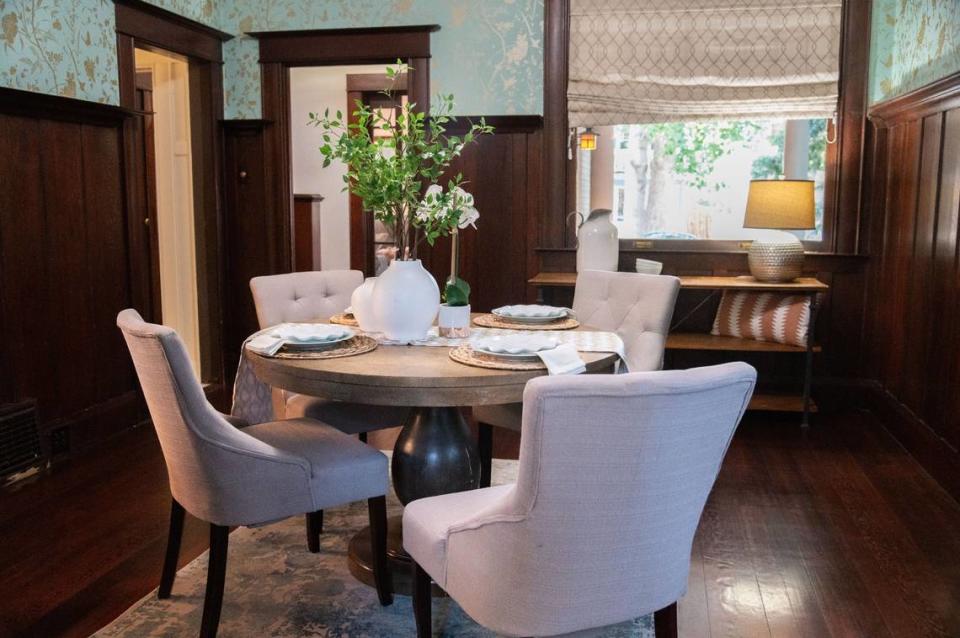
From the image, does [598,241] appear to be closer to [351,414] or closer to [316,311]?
[316,311]

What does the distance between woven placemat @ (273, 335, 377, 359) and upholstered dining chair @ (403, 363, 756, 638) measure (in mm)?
741

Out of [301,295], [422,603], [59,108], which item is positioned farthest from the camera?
[59,108]

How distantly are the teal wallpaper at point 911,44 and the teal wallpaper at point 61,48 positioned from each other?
367cm

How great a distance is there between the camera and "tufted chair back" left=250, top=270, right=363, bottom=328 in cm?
317

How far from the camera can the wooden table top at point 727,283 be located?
14.3ft

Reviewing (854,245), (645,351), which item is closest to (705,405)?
(645,351)

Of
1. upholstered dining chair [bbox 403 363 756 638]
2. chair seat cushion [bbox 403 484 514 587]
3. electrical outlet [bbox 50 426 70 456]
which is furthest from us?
electrical outlet [bbox 50 426 70 456]

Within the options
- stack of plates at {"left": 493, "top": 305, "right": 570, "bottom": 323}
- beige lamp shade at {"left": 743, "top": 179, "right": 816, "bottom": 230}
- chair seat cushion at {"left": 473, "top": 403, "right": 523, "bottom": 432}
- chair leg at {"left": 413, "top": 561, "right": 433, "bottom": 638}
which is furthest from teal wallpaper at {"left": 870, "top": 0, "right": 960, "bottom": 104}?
chair leg at {"left": 413, "top": 561, "right": 433, "bottom": 638}

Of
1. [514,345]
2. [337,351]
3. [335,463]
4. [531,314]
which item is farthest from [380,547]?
[531,314]

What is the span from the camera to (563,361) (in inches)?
87.0

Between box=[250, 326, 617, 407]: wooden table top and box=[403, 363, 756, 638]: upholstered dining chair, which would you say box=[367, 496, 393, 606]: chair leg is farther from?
box=[403, 363, 756, 638]: upholstered dining chair

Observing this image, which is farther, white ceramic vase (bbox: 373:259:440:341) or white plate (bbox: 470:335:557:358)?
white ceramic vase (bbox: 373:259:440:341)

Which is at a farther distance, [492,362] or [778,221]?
[778,221]

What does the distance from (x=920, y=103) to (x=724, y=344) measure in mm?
1414
